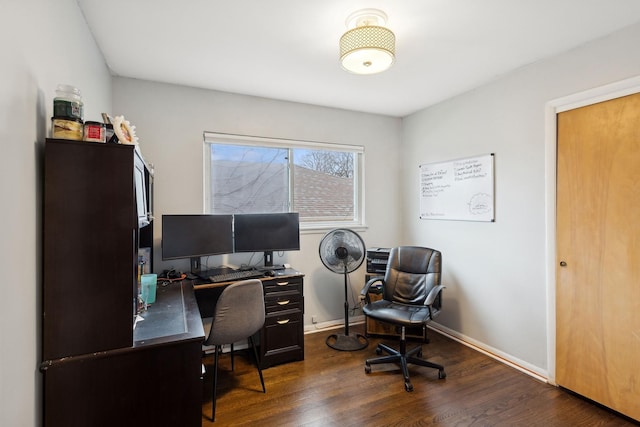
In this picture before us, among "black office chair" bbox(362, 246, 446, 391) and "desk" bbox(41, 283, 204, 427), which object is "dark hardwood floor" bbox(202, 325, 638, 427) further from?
Result: "desk" bbox(41, 283, 204, 427)

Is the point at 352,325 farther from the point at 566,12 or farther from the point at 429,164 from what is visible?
the point at 566,12

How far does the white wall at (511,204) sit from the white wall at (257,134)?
652mm

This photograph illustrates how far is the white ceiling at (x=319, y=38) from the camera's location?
183 centimetres

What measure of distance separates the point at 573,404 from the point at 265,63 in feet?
10.8

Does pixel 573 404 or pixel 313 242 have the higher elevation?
pixel 313 242

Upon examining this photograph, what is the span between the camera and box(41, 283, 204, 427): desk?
48.5 inches

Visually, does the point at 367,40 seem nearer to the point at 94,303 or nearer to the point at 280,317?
the point at 94,303

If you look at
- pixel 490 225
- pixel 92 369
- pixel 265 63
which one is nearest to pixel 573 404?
pixel 490 225

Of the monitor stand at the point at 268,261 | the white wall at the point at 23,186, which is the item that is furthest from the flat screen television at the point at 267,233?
the white wall at the point at 23,186

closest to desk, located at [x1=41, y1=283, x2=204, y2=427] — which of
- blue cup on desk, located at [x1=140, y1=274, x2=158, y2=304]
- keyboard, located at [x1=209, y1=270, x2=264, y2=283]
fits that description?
blue cup on desk, located at [x1=140, y1=274, x2=158, y2=304]

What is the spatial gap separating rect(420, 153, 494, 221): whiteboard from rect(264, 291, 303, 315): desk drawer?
1.78m

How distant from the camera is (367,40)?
71.2 inches

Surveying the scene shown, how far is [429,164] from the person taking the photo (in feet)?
11.9

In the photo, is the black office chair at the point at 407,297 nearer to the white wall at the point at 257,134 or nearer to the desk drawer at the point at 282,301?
the desk drawer at the point at 282,301
